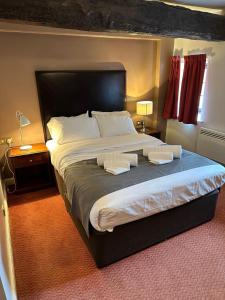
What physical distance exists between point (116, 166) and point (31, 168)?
1.72 m

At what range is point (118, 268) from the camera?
178 cm

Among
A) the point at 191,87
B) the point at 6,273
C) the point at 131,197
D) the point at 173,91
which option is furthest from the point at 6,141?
the point at 191,87

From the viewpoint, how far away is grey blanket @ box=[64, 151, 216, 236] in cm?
172

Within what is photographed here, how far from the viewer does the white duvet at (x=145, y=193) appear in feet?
5.21

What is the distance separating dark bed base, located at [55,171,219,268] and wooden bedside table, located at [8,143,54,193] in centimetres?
128

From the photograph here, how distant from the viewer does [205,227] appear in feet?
7.27

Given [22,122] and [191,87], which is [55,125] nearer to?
[22,122]

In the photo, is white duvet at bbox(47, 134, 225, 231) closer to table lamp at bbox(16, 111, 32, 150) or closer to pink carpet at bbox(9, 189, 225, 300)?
pink carpet at bbox(9, 189, 225, 300)

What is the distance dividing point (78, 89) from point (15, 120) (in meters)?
1.01

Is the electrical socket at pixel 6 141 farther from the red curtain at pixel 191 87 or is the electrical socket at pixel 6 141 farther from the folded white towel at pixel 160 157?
the red curtain at pixel 191 87

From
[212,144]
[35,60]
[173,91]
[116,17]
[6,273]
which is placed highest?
[116,17]

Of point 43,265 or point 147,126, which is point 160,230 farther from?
point 147,126

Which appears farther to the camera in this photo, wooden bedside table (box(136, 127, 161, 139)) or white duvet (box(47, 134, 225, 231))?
wooden bedside table (box(136, 127, 161, 139))

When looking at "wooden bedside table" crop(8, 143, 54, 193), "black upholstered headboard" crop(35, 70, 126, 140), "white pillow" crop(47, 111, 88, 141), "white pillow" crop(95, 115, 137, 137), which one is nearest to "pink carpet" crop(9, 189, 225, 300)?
"wooden bedside table" crop(8, 143, 54, 193)
